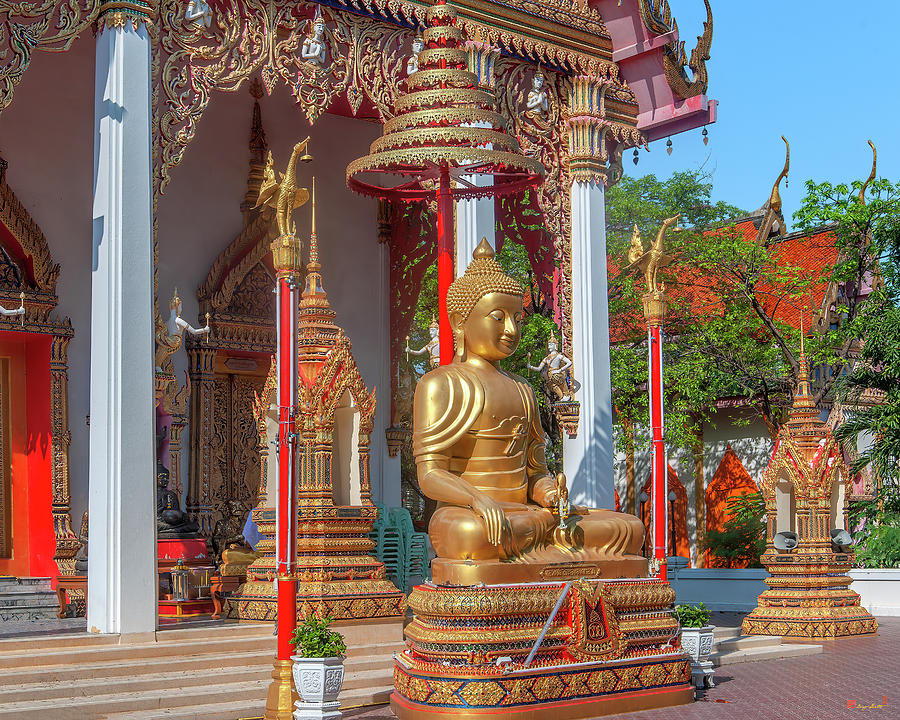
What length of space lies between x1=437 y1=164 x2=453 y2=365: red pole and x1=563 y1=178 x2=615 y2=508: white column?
3936mm

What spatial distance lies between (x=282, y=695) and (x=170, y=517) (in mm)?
4897

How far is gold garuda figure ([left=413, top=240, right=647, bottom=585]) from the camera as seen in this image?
25.0 ft

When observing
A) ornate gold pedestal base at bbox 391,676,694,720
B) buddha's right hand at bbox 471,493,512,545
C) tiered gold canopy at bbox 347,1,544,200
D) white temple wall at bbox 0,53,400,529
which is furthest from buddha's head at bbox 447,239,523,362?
white temple wall at bbox 0,53,400,529

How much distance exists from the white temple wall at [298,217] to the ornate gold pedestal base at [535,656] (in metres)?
6.90

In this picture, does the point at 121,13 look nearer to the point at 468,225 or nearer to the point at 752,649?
the point at 468,225

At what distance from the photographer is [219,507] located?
1395 centimetres

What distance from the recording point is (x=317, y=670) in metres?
6.89

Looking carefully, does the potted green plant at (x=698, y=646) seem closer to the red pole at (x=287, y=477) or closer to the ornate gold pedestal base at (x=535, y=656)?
the ornate gold pedestal base at (x=535, y=656)

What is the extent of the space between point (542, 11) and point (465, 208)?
246 cm

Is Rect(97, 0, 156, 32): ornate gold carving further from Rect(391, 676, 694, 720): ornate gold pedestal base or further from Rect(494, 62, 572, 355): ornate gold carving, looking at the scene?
Rect(391, 676, 694, 720): ornate gold pedestal base

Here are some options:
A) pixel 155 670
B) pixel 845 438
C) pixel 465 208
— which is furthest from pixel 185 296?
pixel 845 438

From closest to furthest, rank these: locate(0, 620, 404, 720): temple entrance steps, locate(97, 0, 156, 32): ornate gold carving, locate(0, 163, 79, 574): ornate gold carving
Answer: locate(0, 620, 404, 720): temple entrance steps, locate(97, 0, 156, 32): ornate gold carving, locate(0, 163, 79, 574): ornate gold carving

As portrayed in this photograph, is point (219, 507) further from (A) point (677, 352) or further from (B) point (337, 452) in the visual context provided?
(A) point (677, 352)

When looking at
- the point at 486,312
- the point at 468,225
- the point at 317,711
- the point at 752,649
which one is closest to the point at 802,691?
the point at 752,649
